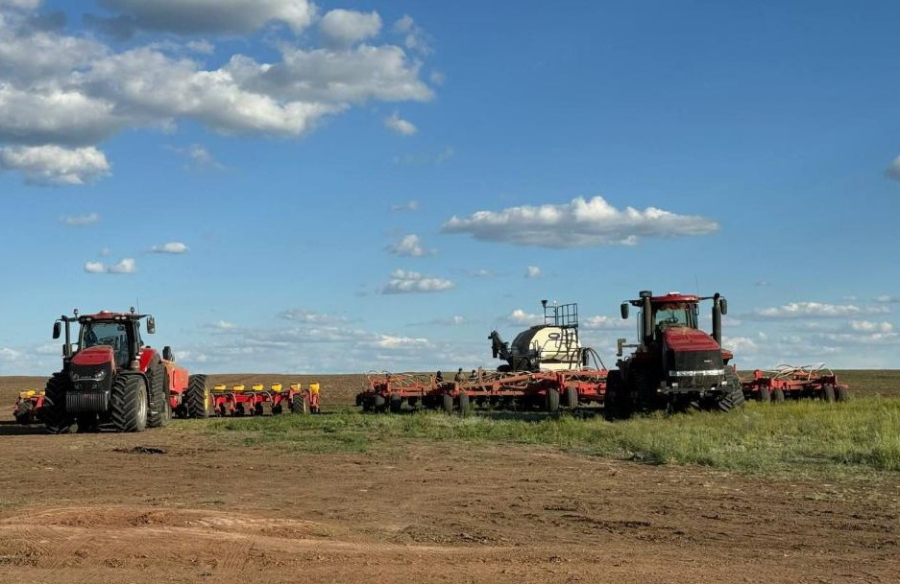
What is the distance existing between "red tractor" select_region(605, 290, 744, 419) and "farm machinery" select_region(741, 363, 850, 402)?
5.93m

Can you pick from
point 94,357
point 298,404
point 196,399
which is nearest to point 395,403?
point 298,404

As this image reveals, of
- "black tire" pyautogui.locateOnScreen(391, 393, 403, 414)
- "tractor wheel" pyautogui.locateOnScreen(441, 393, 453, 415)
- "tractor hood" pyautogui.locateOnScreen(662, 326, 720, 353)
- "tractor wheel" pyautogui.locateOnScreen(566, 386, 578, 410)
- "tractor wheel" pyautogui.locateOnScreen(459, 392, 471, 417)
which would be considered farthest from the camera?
"tractor wheel" pyautogui.locateOnScreen(566, 386, 578, 410)

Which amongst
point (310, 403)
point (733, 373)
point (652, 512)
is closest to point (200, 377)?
point (310, 403)

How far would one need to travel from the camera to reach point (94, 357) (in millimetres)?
23344

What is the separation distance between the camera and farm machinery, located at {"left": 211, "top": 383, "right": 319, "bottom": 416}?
1233 inches

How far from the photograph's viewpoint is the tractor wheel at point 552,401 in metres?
29.6

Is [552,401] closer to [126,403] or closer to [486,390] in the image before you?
[486,390]

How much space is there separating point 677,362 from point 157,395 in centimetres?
1282

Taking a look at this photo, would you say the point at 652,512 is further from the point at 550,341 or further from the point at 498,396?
the point at 550,341

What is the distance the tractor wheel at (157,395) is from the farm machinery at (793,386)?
17.0 metres

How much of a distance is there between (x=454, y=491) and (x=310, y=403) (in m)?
19.8

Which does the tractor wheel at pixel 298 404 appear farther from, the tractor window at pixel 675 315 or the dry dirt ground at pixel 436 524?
the dry dirt ground at pixel 436 524

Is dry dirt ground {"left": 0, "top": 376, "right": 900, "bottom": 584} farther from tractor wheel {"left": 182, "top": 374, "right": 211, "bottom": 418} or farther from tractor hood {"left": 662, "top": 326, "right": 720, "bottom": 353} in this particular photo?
tractor wheel {"left": 182, "top": 374, "right": 211, "bottom": 418}

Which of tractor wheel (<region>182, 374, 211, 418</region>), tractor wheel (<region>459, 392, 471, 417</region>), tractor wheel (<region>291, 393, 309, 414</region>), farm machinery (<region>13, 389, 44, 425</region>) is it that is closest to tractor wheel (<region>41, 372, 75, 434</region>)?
farm machinery (<region>13, 389, 44, 425</region>)
